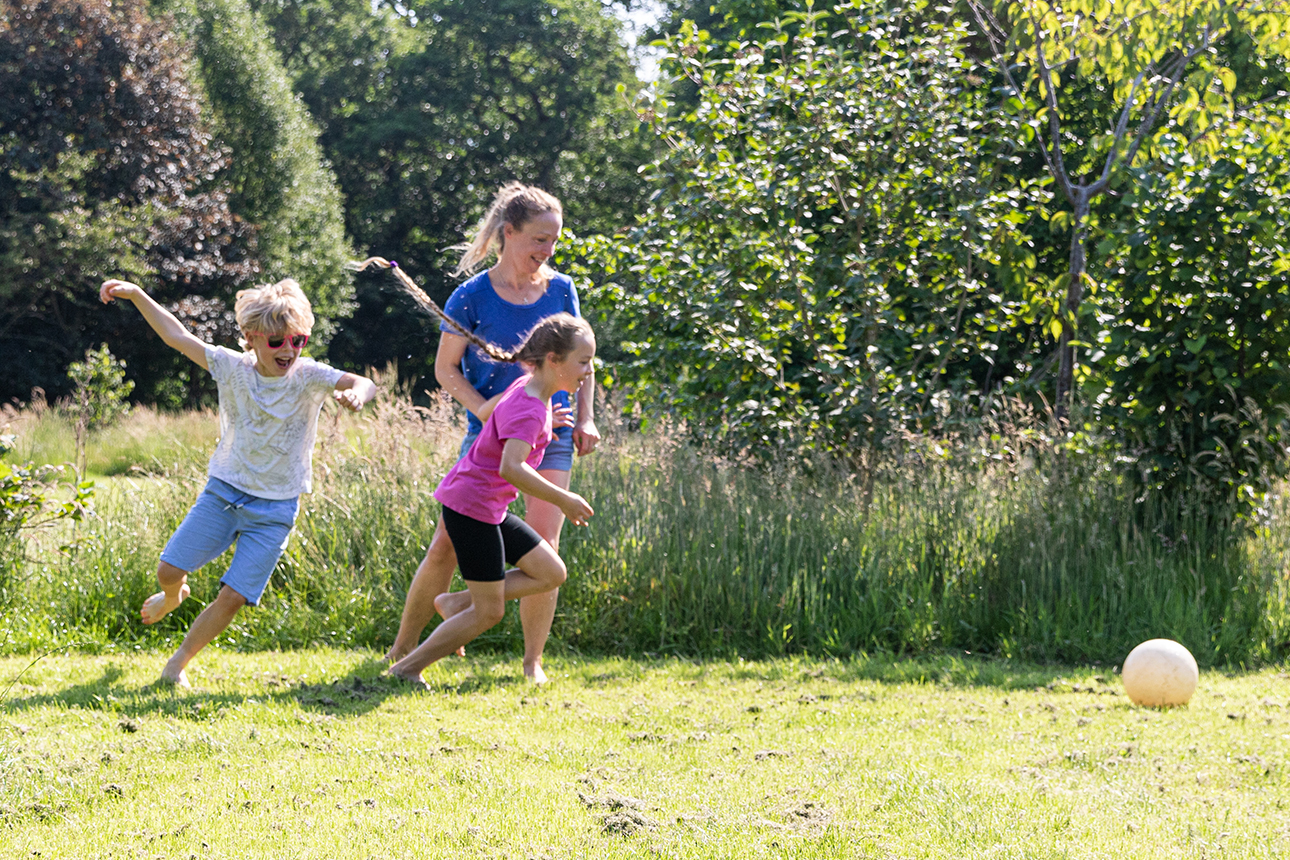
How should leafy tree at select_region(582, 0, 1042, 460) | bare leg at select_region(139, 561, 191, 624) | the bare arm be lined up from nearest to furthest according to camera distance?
bare leg at select_region(139, 561, 191, 624) → the bare arm → leafy tree at select_region(582, 0, 1042, 460)

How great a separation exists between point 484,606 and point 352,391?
41.5 inches

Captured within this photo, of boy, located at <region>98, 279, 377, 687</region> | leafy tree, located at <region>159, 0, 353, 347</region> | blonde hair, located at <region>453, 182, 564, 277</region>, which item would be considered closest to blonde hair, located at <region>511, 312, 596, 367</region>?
blonde hair, located at <region>453, 182, 564, 277</region>

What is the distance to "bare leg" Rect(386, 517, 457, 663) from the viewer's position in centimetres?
524

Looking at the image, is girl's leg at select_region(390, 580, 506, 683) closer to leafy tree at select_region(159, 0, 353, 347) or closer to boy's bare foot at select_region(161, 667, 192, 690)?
boy's bare foot at select_region(161, 667, 192, 690)

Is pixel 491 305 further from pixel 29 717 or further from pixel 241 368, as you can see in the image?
pixel 29 717

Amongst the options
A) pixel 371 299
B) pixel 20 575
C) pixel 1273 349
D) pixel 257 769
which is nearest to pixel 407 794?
pixel 257 769

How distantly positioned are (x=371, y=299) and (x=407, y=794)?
90.1 feet

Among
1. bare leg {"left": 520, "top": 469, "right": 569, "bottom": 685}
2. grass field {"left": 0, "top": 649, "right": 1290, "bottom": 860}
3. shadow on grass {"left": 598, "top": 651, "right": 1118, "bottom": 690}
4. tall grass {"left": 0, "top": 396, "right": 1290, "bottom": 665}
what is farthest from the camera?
tall grass {"left": 0, "top": 396, "right": 1290, "bottom": 665}

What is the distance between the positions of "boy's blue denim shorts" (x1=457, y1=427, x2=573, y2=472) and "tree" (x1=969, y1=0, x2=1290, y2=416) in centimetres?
369

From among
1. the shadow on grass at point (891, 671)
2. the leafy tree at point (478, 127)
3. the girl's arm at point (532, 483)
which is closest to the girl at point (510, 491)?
the girl's arm at point (532, 483)

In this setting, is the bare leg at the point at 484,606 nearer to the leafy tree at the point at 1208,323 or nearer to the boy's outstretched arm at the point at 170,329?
the boy's outstretched arm at the point at 170,329

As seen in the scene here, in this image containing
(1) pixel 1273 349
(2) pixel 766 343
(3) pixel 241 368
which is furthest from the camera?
(2) pixel 766 343

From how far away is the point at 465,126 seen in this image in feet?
104

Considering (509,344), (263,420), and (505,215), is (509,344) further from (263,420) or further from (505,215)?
(263,420)
